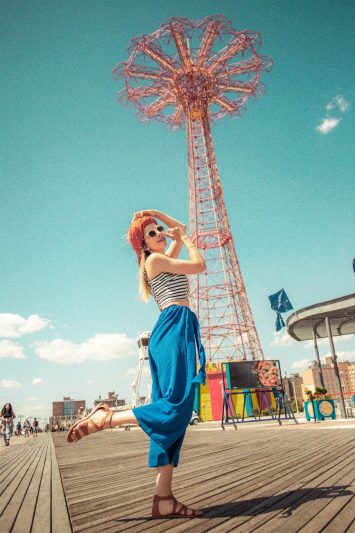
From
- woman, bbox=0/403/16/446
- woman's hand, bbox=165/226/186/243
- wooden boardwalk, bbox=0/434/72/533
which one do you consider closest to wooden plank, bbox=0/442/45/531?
wooden boardwalk, bbox=0/434/72/533

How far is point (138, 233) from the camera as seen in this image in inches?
116

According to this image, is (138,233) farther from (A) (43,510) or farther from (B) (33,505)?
(B) (33,505)

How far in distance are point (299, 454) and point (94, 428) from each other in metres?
3.57

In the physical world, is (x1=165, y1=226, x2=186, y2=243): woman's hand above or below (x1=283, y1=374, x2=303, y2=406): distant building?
above

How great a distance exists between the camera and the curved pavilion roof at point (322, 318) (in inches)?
578

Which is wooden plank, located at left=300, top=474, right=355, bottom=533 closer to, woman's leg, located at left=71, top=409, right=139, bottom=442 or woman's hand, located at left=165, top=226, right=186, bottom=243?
woman's leg, located at left=71, top=409, right=139, bottom=442

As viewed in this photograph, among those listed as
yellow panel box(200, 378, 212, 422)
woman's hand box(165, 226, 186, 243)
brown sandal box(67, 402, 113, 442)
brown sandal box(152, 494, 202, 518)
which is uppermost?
woman's hand box(165, 226, 186, 243)

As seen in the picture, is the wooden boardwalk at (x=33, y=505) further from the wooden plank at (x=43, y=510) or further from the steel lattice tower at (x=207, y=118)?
the steel lattice tower at (x=207, y=118)

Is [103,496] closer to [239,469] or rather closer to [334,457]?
[239,469]

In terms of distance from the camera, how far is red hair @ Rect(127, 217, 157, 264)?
294 centimetres

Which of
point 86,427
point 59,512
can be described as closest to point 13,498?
point 59,512

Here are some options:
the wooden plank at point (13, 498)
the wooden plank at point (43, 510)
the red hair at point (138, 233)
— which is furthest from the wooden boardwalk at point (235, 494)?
the red hair at point (138, 233)

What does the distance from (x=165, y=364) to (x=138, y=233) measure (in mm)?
1088

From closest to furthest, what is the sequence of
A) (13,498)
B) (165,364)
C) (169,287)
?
1. (165,364)
2. (169,287)
3. (13,498)
